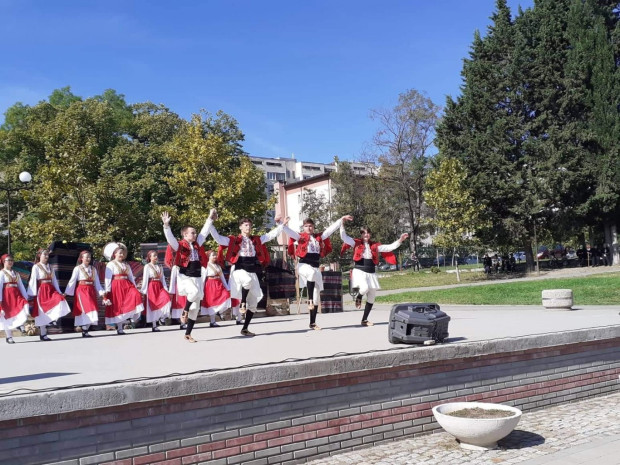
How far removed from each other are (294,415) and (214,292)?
7.26m

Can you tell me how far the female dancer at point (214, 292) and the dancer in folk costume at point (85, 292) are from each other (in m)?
2.14

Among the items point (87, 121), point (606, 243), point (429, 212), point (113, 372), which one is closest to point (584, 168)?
point (606, 243)

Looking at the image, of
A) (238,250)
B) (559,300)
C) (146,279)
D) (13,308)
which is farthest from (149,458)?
(559,300)

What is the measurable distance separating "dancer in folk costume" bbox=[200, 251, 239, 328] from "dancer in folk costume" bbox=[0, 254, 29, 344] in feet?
11.6

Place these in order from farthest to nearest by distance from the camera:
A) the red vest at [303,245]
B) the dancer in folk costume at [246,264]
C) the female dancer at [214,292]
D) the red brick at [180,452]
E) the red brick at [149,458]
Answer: the female dancer at [214,292], the red vest at [303,245], the dancer in folk costume at [246,264], the red brick at [180,452], the red brick at [149,458]

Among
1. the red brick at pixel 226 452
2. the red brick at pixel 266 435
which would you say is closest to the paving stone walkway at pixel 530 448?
the red brick at pixel 266 435

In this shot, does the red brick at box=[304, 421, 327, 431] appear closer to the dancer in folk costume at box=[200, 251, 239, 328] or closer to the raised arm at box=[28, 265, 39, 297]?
the dancer in folk costume at box=[200, 251, 239, 328]

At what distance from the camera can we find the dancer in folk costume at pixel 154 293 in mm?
13375

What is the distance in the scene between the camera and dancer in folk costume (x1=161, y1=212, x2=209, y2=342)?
10.1 metres

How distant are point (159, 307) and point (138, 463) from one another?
826cm

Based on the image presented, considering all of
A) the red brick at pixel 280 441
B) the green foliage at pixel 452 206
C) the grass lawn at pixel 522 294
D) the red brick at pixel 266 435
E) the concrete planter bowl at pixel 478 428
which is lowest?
the concrete planter bowl at pixel 478 428

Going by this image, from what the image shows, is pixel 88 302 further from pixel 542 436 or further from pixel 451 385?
pixel 542 436

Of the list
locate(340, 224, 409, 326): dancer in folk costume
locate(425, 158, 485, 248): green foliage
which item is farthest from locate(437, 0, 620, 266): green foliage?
locate(340, 224, 409, 326): dancer in folk costume

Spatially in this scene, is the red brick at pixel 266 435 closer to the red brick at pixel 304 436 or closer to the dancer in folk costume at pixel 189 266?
the red brick at pixel 304 436
